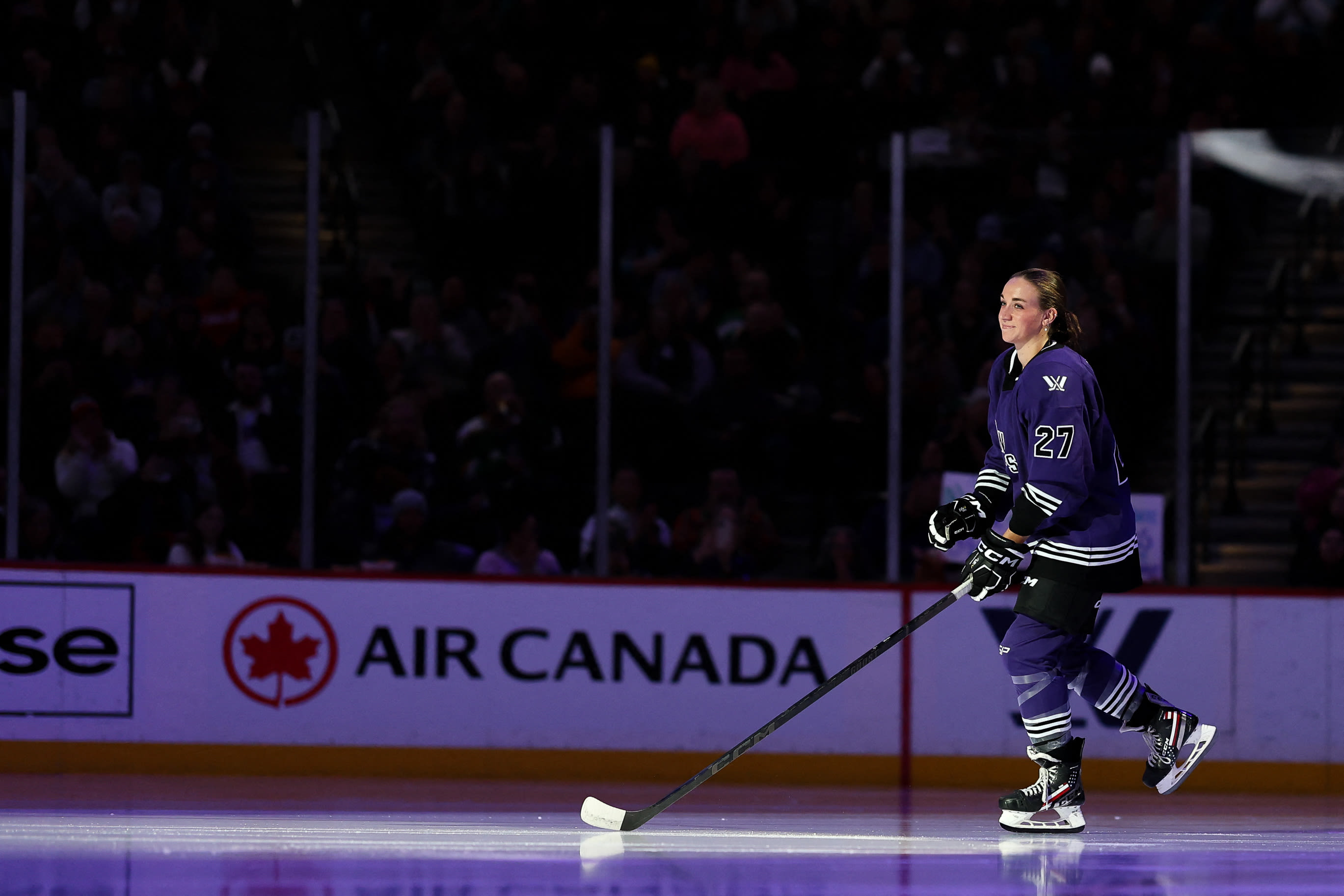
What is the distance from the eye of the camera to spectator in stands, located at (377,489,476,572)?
7.20m

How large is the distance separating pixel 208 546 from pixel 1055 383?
3.69m

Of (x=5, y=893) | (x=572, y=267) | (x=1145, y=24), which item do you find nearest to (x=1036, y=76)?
(x=1145, y=24)

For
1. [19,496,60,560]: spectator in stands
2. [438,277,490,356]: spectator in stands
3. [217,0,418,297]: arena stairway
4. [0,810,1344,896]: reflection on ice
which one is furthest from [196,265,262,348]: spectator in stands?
[0,810,1344,896]: reflection on ice

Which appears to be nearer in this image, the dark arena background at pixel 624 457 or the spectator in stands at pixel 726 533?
the dark arena background at pixel 624 457

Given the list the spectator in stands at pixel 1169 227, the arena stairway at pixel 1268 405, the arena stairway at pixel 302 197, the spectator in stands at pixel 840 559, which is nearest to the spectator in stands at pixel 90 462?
the arena stairway at pixel 302 197

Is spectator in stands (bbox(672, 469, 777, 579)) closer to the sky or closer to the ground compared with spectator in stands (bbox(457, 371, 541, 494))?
closer to the ground

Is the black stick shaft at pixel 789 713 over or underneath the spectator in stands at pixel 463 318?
underneath

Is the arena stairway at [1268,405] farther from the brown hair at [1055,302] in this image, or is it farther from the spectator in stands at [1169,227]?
the brown hair at [1055,302]

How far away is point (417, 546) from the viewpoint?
7.23 meters

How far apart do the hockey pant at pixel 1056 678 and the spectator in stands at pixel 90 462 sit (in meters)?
3.86

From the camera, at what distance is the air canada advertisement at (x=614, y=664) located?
6902 mm

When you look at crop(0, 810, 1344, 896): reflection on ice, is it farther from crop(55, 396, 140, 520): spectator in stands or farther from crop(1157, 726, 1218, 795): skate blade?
crop(55, 396, 140, 520): spectator in stands

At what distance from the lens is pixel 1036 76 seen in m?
9.98

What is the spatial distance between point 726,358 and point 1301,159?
7.91 feet
